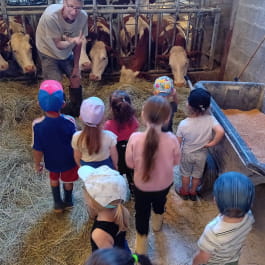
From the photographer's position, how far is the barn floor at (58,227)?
6.75ft

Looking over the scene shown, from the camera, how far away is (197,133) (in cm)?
219

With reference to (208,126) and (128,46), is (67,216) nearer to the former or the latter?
(208,126)

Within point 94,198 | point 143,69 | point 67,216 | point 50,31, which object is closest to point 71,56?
point 50,31

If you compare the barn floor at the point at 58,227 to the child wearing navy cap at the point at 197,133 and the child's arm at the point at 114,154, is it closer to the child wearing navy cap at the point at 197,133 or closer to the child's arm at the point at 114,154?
the child wearing navy cap at the point at 197,133

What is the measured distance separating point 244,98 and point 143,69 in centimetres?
205

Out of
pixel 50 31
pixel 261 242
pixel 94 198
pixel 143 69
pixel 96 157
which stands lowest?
pixel 261 242

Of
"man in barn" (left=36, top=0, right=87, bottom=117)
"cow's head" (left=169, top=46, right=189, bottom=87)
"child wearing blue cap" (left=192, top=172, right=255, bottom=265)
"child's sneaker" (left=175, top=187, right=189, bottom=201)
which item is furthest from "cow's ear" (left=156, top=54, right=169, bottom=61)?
"child wearing blue cap" (left=192, top=172, right=255, bottom=265)

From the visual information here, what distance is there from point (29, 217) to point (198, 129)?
60.2 inches

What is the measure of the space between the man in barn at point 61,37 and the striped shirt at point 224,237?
97.7 inches

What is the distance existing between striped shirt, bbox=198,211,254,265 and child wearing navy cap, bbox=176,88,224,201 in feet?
2.99

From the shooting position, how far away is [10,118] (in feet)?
12.1

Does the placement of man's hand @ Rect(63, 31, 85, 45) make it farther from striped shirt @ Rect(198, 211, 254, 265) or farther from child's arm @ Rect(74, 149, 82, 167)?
striped shirt @ Rect(198, 211, 254, 265)

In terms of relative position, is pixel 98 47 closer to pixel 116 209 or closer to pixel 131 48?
pixel 131 48

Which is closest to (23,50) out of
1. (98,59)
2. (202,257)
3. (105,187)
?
(98,59)
